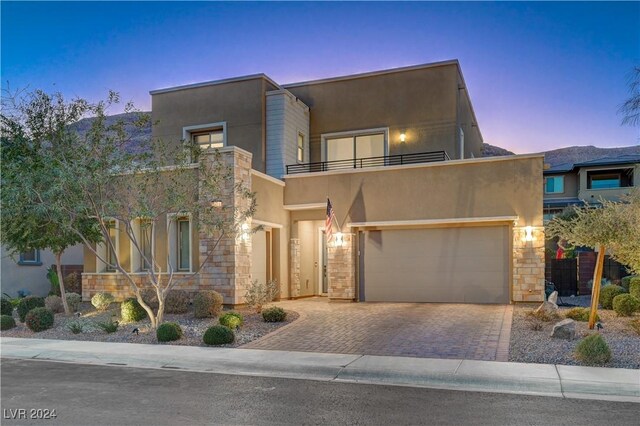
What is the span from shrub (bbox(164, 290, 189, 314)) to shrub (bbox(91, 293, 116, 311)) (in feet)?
8.48

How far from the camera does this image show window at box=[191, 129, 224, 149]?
2117 centimetres

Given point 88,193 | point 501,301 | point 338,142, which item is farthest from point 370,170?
point 88,193

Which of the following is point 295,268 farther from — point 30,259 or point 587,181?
point 587,181

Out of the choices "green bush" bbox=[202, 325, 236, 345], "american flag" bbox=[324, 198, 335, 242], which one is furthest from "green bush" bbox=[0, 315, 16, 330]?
"american flag" bbox=[324, 198, 335, 242]

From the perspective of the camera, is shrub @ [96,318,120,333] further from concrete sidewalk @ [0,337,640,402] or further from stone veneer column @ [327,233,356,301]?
stone veneer column @ [327,233,356,301]

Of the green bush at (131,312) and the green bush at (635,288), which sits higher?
the green bush at (635,288)

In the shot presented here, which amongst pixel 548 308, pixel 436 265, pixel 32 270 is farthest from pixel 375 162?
pixel 32 270

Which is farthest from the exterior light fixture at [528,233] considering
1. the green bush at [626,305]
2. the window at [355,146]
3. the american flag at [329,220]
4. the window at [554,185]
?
the window at [554,185]

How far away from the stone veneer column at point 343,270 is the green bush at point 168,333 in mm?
7466

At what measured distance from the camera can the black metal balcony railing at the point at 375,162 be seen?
66.1 ft

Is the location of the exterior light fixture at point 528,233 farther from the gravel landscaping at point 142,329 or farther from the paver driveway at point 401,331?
the gravel landscaping at point 142,329

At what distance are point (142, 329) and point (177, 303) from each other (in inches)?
84.1

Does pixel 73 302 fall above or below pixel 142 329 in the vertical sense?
above

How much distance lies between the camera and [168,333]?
11.8 m
